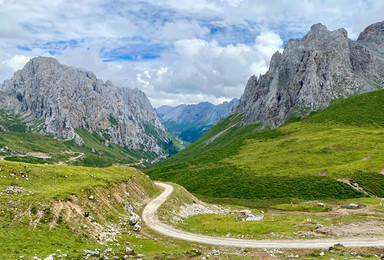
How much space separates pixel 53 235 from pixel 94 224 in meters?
10.1

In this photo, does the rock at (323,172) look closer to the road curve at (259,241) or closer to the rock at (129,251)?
the road curve at (259,241)

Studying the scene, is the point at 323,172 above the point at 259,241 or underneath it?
underneath

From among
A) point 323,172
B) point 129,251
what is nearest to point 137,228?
point 129,251

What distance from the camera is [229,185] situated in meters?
162

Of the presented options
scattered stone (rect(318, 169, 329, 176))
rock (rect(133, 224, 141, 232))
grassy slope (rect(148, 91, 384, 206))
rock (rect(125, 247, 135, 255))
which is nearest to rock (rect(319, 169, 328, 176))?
scattered stone (rect(318, 169, 329, 176))

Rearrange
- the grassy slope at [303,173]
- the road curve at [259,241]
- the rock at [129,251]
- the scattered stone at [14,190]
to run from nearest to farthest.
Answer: the rock at [129,251], the road curve at [259,241], the scattered stone at [14,190], the grassy slope at [303,173]

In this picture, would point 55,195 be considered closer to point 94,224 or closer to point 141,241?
point 94,224

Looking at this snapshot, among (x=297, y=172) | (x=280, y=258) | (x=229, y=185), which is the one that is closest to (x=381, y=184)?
(x=297, y=172)

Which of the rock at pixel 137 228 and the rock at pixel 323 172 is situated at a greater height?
the rock at pixel 137 228

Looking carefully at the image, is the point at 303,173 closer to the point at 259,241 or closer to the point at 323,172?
the point at 323,172

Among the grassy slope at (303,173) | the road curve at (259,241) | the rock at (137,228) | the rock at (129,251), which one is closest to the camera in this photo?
the rock at (129,251)

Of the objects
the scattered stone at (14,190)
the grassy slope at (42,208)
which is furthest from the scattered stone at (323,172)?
the scattered stone at (14,190)

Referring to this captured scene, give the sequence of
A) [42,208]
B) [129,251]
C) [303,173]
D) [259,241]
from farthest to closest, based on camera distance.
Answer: [303,173], [259,241], [42,208], [129,251]

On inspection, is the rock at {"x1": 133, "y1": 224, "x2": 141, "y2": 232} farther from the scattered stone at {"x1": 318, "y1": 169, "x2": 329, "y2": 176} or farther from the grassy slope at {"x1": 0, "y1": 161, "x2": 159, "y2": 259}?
the scattered stone at {"x1": 318, "y1": 169, "x2": 329, "y2": 176}
